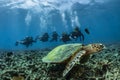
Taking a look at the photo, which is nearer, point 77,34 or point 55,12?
point 77,34

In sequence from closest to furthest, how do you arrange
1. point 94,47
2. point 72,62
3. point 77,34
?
1. point 72,62
2. point 94,47
3. point 77,34

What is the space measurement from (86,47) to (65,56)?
57 centimetres

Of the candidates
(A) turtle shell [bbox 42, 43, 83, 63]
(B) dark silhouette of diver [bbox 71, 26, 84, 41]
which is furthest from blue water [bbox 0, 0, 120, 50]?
(A) turtle shell [bbox 42, 43, 83, 63]

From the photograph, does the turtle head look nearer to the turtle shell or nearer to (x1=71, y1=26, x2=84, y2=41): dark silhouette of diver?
the turtle shell

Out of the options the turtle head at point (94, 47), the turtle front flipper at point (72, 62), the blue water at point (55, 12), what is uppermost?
the blue water at point (55, 12)

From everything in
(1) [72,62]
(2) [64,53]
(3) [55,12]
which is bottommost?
(1) [72,62]

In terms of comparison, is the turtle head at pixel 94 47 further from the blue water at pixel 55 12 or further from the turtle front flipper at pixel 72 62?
the blue water at pixel 55 12

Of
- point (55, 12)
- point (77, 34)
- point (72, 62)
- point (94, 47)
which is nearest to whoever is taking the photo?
point (72, 62)

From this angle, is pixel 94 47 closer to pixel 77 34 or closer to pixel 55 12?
pixel 77 34

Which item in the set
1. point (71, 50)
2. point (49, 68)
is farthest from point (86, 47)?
point (49, 68)

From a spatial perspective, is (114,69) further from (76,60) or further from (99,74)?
(76,60)

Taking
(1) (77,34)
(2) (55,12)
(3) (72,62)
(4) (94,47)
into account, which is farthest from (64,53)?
(2) (55,12)

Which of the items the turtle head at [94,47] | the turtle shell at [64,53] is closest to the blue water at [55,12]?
the turtle shell at [64,53]

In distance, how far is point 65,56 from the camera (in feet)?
18.6
